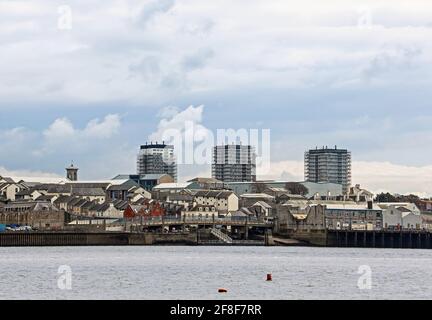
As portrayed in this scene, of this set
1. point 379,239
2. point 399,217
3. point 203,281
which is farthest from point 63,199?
point 203,281

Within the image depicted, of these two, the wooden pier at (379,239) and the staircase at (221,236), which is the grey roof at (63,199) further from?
the wooden pier at (379,239)

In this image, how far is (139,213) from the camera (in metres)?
182

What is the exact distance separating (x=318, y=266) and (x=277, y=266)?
362 cm

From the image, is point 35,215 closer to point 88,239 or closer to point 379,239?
point 88,239

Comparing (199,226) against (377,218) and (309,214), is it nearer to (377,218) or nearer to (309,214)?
(309,214)

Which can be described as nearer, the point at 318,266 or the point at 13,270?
the point at 13,270

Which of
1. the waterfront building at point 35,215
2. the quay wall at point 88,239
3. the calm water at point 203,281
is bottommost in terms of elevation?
the calm water at point 203,281

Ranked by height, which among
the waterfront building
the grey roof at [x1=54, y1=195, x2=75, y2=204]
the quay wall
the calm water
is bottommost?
the calm water

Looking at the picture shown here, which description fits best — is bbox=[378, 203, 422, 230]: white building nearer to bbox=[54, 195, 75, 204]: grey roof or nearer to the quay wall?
the quay wall
